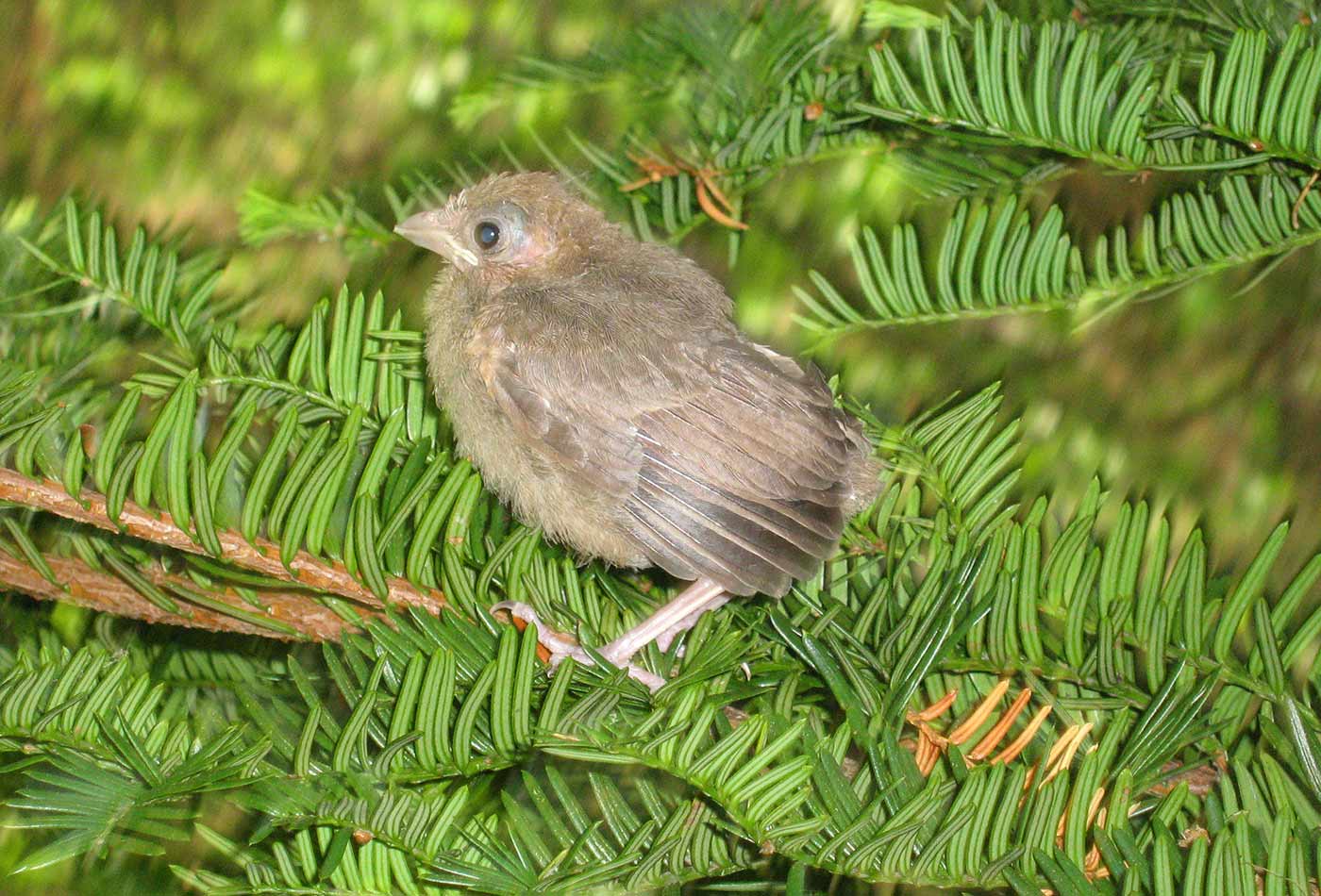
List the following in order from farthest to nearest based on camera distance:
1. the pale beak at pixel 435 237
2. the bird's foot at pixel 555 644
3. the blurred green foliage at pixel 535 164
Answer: the blurred green foliage at pixel 535 164 → the pale beak at pixel 435 237 → the bird's foot at pixel 555 644

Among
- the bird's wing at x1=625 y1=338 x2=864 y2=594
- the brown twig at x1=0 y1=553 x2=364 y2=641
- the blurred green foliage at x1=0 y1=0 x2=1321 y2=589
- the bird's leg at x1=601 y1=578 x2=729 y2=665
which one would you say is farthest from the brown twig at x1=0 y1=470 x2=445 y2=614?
the blurred green foliage at x1=0 y1=0 x2=1321 y2=589

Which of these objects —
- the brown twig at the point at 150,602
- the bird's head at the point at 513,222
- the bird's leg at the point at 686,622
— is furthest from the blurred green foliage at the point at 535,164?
the brown twig at the point at 150,602

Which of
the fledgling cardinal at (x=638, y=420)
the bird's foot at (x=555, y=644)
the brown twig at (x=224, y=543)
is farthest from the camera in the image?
the fledgling cardinal at (x=638, y=420)

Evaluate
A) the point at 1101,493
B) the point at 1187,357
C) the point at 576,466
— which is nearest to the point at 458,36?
the point at 576,466

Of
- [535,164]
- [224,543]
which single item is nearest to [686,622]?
[224,543]

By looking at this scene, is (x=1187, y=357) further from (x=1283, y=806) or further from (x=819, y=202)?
(x=1283, y=806)

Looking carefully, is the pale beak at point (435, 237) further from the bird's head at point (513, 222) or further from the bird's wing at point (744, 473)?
the bird's wing at point (744, 473)

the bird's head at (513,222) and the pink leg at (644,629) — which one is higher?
the bird's head at (513,222)
